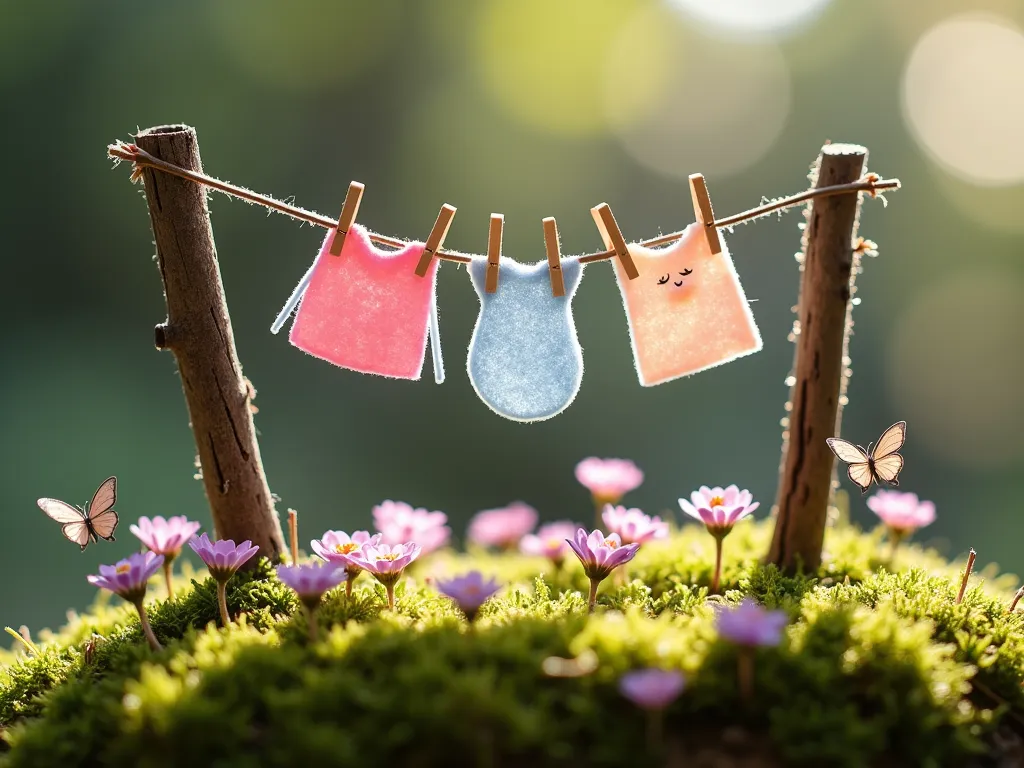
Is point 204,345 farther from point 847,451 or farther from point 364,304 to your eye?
point 847,451

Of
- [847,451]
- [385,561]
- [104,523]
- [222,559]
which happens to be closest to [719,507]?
[847,451]

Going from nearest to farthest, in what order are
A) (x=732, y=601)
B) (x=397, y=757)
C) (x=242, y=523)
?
(x=397, y=757)
(x=732, y=601)
(x=242, y=523)

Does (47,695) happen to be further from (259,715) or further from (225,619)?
(259,715)

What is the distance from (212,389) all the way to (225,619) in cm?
60

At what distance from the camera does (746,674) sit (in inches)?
57.9

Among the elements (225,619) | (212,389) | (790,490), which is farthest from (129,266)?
(790,490)

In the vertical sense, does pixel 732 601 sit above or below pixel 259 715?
below

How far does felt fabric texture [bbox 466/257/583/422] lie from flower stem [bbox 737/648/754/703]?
79 centimetres

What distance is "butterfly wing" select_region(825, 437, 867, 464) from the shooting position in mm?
1963

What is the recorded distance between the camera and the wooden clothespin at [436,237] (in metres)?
1.99

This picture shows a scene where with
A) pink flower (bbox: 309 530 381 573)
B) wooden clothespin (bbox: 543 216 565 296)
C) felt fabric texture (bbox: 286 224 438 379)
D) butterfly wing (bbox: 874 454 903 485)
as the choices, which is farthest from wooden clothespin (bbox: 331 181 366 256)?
butterfly wing (bbox: 874 454 903 485)

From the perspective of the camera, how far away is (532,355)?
2.05 meters

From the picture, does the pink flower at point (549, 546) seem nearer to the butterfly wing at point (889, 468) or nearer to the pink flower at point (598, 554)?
the pink flower at point (598, 554)

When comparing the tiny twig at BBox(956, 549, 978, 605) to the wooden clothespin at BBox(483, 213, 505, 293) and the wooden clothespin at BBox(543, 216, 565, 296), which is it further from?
the wooden clothespin at BBox(483, 213, 505, 293)
